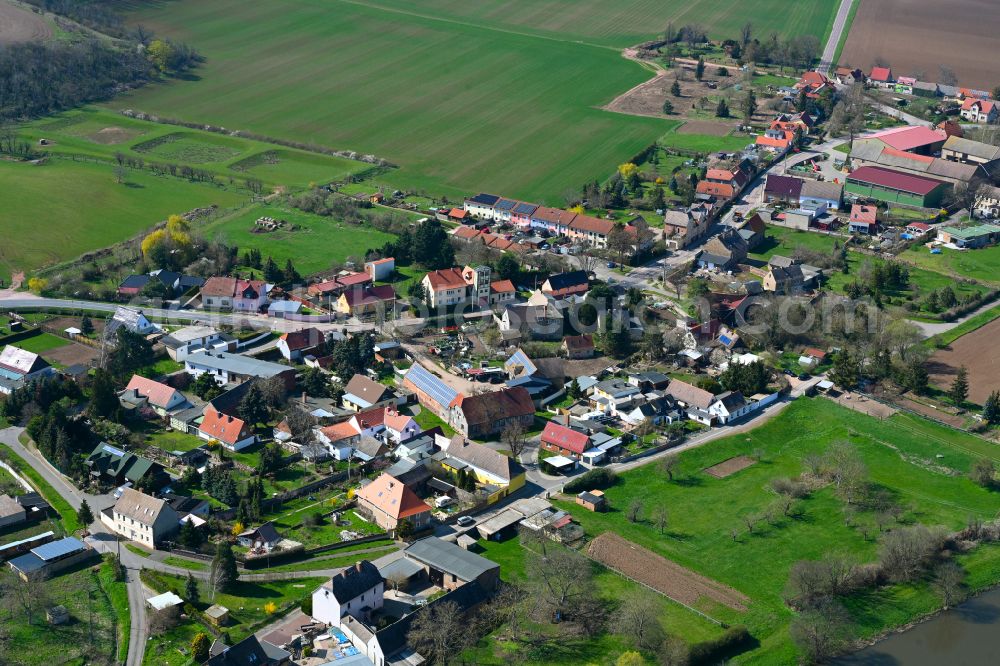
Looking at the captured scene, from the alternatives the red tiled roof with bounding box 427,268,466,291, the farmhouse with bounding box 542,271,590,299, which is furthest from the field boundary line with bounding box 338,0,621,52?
the red tiled roof with bounding box 427,268,466,291

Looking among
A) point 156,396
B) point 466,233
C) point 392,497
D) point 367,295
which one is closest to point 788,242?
point 466,233

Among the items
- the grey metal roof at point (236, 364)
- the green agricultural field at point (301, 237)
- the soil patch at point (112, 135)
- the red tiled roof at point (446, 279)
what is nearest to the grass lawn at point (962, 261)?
the red tiled roof at point (446, 279)

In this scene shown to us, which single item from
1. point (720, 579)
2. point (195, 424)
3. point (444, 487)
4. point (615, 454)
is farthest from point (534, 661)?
point (195, 424)

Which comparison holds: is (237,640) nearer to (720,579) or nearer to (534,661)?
(534,661)

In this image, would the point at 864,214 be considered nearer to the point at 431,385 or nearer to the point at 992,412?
the point at 992,412

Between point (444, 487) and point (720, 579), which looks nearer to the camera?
point (720, 579)

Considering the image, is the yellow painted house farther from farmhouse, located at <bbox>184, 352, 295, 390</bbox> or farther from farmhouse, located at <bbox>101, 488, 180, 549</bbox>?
farmhouse, located at <bbox>101, 488, 180, 549</bbox>
